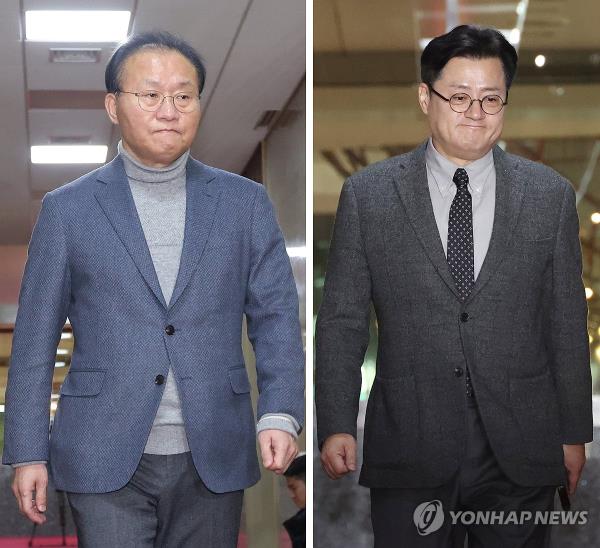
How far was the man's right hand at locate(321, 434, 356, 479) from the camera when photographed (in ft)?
10.9

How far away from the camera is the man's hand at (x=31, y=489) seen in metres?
2.85

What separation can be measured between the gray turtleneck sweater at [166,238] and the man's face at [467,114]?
737 millimetres

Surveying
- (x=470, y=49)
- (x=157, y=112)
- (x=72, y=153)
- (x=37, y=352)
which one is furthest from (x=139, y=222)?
(x=72, y=153)

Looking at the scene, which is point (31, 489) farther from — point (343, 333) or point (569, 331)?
point (569, 331)

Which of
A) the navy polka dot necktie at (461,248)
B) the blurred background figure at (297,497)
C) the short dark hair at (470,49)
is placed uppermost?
the short dark hair at (470,49)

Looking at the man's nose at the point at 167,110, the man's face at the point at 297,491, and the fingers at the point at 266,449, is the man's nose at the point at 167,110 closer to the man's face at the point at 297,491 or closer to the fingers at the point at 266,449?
the fingers at the point at 266,449

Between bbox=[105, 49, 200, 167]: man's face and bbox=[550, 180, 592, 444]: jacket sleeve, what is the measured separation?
103cm

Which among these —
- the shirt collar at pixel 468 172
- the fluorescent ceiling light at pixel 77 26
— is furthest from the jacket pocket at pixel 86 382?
the fluorescent ceiling light at pixel 77 26

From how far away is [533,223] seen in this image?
10.9ft

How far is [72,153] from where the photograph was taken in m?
4.20

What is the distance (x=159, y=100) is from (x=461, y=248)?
89 centimetres

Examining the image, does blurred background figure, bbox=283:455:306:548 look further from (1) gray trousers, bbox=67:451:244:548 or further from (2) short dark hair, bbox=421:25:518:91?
(2) short dark hair, bbox=421:25:518:91

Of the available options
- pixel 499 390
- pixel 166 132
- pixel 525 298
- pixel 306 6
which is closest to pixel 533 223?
pixel 525 298

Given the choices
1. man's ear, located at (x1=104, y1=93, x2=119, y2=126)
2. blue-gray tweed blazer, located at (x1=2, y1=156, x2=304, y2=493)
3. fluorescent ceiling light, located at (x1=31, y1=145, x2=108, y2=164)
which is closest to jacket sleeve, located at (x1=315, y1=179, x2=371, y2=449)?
blue-gray tweed blazer, located at (x1=2, y1=156, x2=304, y2=493)
